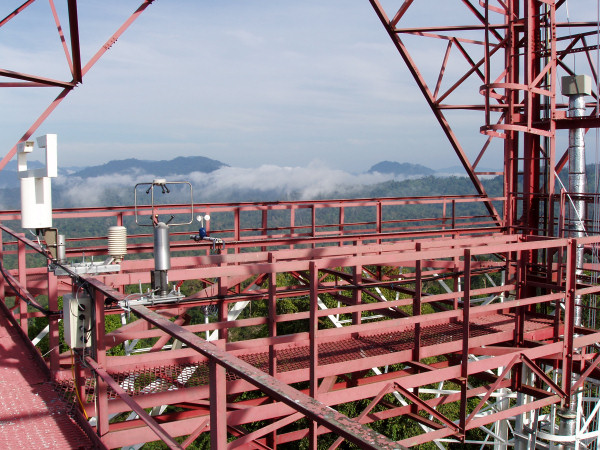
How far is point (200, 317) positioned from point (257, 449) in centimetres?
6082

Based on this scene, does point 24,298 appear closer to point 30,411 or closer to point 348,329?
point 30,411

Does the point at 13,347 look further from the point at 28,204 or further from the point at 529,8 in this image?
the point at 529,8

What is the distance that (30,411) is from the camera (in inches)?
187

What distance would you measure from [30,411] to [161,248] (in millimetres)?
1710

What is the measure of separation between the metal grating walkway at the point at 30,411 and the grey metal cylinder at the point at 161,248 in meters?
1.43

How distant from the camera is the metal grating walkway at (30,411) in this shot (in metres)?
4.26

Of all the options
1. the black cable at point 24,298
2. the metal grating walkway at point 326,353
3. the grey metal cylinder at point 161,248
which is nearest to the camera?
the grey metal cylinder at point 161,248

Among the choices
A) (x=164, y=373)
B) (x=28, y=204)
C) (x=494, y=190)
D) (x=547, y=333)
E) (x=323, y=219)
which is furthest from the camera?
(x=323, y=219)

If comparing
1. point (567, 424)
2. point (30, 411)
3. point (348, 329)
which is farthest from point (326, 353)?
point (567, 424)

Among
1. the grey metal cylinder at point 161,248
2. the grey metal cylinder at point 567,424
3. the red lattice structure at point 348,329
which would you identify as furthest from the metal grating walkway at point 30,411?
the grey metal cylinder at point 567,424

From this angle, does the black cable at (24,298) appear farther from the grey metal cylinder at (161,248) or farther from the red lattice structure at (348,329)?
the grey metal cylinder at (161,248)

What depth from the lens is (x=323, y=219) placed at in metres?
199

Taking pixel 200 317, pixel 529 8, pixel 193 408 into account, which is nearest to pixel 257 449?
pixel 193 408

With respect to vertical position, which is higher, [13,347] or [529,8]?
[529,8]
